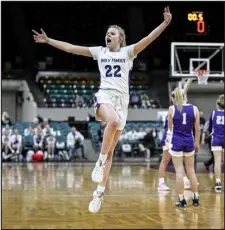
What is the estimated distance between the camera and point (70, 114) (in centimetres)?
3062

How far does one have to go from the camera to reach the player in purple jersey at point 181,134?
29.6 ft

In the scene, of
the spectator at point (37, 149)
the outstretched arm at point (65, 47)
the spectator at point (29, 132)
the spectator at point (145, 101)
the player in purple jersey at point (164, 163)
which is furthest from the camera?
the spectator at point (145, 101)

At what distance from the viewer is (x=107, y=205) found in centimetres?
1084

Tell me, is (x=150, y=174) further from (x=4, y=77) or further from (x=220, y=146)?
(x=4, y=77)

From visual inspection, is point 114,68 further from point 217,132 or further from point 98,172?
point 217,132

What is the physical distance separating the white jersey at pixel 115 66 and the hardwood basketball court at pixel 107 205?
13.0ft

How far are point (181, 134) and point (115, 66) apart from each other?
16.2ft

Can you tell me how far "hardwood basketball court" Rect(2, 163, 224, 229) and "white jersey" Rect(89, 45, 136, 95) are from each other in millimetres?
3971

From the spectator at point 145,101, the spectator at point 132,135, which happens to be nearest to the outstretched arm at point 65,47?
the spectator at point 132,135

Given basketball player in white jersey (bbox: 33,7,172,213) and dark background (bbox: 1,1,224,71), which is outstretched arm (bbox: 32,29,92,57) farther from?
dark background (bbox: 1,1,224,71)

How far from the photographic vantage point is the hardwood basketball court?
8914 mm

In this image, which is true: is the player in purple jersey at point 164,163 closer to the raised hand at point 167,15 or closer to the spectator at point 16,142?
the raised hand at point 167,15

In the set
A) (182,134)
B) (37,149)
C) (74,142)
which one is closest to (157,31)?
(182,134)

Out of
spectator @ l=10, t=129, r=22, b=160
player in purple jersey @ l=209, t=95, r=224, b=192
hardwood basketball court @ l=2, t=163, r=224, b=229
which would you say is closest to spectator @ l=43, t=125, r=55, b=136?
spectator @ l=10, t=129, r=22, b=160
